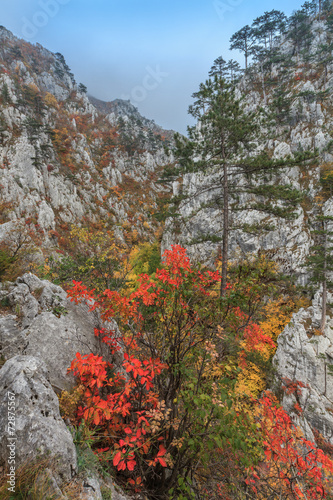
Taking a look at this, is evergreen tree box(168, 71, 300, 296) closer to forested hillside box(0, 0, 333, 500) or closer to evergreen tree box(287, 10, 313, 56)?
forested hillside box(0, 0, 333, 500)

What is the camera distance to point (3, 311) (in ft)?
15.9

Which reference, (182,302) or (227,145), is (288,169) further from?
(182,302)

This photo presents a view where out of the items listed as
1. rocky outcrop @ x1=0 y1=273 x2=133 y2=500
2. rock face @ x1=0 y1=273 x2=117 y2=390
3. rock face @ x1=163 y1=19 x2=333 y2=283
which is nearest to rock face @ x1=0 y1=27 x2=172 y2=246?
rock face @ x1=163 y1=19 x2=333 y2=283

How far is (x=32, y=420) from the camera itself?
2152 millimetres

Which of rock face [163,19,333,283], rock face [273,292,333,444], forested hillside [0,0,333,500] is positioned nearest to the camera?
forested hillside [0,0,333,500]

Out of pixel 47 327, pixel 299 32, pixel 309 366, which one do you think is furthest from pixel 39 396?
pixel 299 32

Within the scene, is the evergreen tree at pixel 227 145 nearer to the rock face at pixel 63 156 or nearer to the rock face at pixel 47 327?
the rock face at pixel 47 327

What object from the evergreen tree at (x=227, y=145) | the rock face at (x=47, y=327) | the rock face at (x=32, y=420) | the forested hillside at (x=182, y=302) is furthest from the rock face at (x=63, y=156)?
the rock face at (x=32, y=420)

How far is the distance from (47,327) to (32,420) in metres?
2.65

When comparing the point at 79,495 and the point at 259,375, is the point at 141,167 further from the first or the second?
the point at 79,495

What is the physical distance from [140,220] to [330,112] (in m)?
39.4

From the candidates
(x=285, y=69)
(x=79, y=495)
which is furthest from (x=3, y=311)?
(x=285, y=69)

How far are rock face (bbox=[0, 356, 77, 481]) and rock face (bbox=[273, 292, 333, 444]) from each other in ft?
55.5

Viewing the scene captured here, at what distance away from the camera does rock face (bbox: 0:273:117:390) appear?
3957 millimetres
